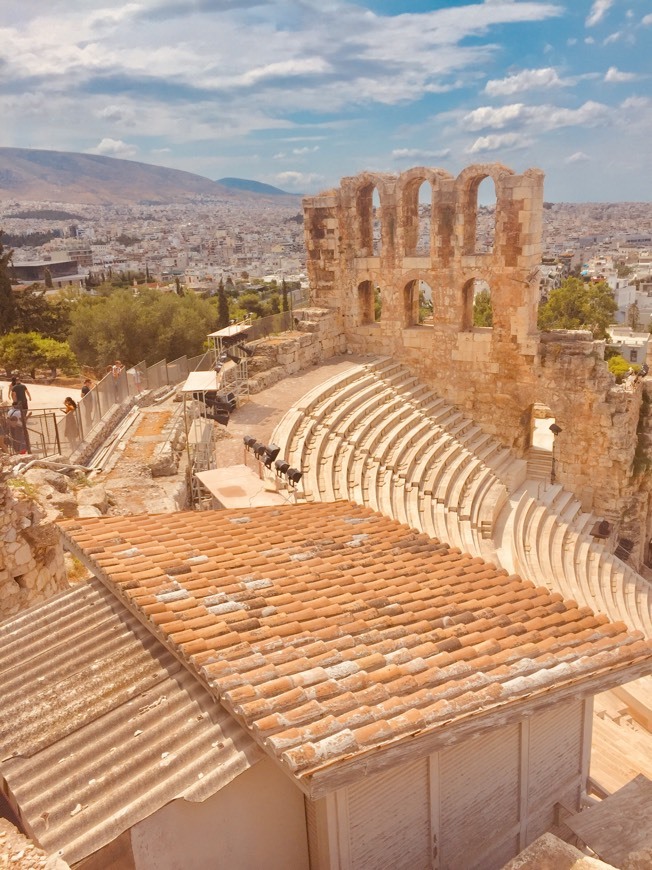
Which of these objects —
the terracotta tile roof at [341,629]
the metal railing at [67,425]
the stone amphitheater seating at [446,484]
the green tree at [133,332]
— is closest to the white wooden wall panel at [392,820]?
the terracotta tile roof at [341,629]

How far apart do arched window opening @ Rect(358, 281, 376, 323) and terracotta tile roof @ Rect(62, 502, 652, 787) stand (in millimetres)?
13700

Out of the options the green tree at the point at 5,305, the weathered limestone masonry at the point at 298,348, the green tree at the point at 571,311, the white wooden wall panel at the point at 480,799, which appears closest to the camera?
the white wooden wall panel at the point at 480,799

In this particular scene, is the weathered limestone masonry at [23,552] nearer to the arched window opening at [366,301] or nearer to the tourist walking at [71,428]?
the tourist walking at [71,428]

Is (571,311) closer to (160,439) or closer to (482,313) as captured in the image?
(482,313)

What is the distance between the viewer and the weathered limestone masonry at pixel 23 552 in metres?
7.01

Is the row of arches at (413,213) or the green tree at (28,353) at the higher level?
the row of arches at (413,213)

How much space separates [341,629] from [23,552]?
3989mm

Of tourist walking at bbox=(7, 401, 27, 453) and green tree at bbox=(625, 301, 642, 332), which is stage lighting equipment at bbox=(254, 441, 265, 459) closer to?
tourist walking at bbox=(7, 401, 27, 453)

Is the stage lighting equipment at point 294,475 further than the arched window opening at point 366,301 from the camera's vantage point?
No

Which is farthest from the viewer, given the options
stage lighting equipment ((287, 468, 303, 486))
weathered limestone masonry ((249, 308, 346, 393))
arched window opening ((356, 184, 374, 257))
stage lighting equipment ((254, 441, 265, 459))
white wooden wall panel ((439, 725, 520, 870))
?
arched window opening ((356, 184, 374, 257))

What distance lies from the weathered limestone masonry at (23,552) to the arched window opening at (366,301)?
558 inches

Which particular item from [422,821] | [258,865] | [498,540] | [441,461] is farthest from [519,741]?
[441,461]

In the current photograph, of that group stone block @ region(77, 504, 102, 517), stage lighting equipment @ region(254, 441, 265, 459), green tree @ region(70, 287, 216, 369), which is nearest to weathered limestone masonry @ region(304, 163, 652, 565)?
stage lighting equipment @ region(254, 441, 265, 459)

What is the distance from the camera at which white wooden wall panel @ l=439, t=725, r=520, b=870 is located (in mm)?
4449
